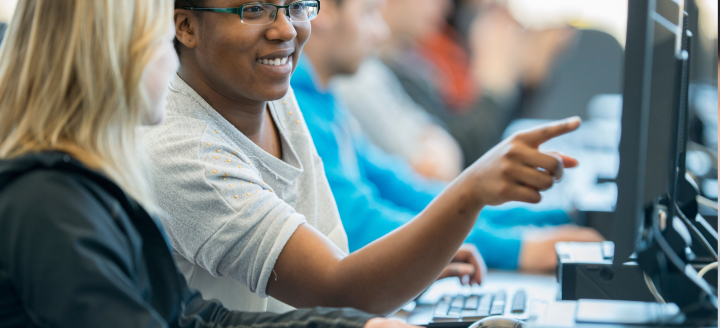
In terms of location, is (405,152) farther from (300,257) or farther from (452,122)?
(300,257)

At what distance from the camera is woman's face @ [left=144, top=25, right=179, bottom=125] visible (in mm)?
688

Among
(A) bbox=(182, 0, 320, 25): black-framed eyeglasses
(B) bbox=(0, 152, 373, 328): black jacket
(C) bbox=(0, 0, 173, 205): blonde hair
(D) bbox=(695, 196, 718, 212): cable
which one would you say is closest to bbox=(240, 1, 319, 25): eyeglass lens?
(A) bbox=(182, 0, 320, 25): black-framed eyeglasses

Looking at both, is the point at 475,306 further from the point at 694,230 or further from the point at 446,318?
the point at 694,230

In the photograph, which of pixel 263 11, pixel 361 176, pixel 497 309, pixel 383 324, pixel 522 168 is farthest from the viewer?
pixel 361 176

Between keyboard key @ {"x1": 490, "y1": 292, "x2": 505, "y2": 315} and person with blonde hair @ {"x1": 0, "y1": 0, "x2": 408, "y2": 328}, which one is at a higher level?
person with blonde hair @ {"x1": 0, "y1": 0, "x2": 408, "y2": 328}

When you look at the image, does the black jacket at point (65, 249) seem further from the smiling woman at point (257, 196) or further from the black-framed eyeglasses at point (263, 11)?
the black-framed eyeglasses at point (263, 11)

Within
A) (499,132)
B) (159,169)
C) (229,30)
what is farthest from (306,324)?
(499,132)

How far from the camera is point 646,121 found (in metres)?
0.81

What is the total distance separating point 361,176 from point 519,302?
3.00 feet

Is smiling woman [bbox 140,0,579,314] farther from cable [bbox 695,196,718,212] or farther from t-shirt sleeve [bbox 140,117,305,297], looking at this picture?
cable [bbox 695,196,718,212]

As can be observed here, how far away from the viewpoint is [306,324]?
0.73 m

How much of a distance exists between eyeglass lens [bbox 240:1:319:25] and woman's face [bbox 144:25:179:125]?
19cm

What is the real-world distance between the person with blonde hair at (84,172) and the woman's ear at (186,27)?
0.61 ft

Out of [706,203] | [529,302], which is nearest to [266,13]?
[529,302]
